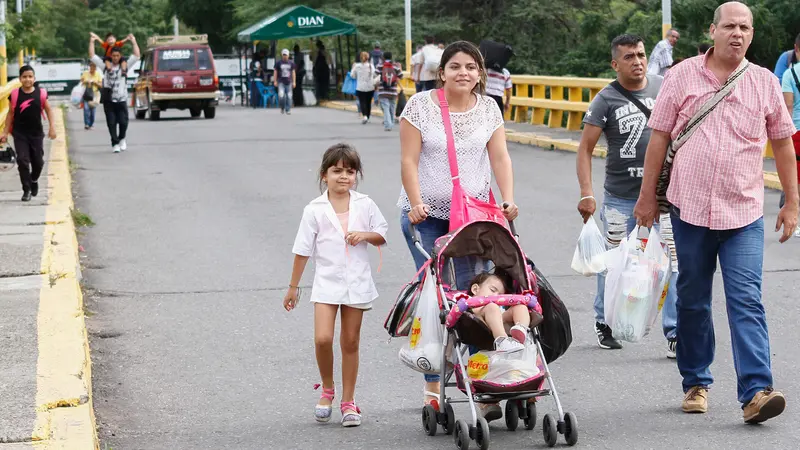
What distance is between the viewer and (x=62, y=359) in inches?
273

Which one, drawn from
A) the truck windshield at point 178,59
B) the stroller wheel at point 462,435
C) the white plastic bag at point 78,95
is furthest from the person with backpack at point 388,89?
the stroller wheel at point 462,435

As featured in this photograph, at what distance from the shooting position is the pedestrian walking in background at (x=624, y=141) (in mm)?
7750

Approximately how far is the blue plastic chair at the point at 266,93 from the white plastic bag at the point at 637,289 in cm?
3553

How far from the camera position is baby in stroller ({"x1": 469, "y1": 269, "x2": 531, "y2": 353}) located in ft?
18.9

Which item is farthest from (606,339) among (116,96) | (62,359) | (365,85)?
(365,85)

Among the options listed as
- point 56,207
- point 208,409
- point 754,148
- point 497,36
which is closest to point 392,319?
point 208,409

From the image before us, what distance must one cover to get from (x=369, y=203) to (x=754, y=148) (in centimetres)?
177

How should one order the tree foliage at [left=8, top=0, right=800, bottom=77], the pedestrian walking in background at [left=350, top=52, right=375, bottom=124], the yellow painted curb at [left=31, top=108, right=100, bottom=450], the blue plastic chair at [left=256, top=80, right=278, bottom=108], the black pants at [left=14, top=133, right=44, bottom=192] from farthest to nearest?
the blue plastic chair at [left=256, top=80, right=278, bottom=108], the pedestrian walking in background at [left=350, top=52, right=375, bottom=124], the tree foliage at [left=8, top=0, right=800, bottom=77], the black pants at [left=14, top=133, right=44, bottom=192], the yellow painted curb at [left=31, top=108, right=100, bottom=450]

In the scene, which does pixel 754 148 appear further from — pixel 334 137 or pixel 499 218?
pixel 334 137

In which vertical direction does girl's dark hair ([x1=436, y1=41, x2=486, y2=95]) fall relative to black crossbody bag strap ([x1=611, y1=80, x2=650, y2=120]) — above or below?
above

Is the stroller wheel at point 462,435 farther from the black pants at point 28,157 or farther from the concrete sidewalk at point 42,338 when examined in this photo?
the black pants at point 28,157

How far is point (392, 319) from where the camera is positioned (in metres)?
6.14

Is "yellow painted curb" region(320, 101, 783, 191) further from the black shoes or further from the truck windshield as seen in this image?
the truck windshield

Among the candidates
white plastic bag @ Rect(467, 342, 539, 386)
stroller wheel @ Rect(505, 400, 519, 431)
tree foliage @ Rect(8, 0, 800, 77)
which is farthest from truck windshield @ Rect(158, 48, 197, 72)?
white plastic bag @ Rect(467, 342, 539, 386)
